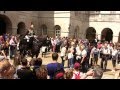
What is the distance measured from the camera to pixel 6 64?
4867 millimetres

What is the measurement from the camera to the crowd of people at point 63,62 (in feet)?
17.1

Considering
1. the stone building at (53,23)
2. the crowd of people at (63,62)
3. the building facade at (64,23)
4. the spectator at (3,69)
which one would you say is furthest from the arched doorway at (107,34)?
the spectator at (3,69)

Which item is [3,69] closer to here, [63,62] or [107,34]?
[63,62]

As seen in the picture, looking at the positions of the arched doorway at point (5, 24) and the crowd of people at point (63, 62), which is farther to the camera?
the arched doorway at point (5, 24)

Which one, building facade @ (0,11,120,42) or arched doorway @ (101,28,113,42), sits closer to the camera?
building facade @ (0,11,120,42)

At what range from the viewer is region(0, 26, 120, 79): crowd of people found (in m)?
5.21

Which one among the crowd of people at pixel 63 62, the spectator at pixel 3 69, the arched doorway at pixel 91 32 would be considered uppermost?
the arched doorway at pixel 91 32

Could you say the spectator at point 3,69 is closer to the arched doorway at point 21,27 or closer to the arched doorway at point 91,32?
the arched doorway at point 21,27

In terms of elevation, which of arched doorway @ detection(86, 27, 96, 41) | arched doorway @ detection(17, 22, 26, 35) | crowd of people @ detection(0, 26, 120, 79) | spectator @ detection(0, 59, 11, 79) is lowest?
crowd of people @ detection(0, 26, 120, 79)

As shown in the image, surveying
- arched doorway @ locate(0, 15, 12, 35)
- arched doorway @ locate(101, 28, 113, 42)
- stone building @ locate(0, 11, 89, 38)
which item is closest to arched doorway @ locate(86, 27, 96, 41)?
arched doorway @ locate(101, 28, 113, 42)

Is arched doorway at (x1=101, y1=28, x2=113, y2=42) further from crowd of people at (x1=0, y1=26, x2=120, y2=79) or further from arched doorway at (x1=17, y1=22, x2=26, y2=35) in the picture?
crowd of people at (x1=0, y1=26, x2=120, y2=79)
